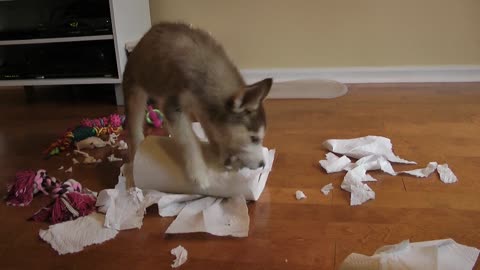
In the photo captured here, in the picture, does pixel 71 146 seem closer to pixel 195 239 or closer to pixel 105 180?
pixel 105 180

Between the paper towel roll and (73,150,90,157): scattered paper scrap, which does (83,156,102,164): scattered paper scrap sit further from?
the paper towel roll

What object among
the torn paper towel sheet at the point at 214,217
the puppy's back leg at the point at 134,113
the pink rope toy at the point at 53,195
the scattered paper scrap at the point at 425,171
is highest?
the puppy's back leg at the point at 134,113

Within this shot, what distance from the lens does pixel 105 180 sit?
5.98 ft

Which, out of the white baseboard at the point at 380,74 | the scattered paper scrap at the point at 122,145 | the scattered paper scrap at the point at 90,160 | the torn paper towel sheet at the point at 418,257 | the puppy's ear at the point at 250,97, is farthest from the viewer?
the white baseboard at the point at 380,74

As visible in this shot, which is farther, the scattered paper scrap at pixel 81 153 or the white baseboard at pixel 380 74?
the white baseboard at pixel 380 74

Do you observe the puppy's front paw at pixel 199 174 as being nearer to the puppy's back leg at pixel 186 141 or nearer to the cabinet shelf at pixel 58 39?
the puppy's back leg at pixel 186 141

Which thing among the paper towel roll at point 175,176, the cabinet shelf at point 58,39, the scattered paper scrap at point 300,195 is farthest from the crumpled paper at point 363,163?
the cabinet shelf at point 58,39

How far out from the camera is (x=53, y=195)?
1699 millimetres

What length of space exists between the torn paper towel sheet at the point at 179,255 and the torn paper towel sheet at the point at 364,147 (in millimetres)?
845

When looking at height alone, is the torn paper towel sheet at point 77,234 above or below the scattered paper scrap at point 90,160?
above

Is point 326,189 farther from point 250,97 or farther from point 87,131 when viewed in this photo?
point 87,131

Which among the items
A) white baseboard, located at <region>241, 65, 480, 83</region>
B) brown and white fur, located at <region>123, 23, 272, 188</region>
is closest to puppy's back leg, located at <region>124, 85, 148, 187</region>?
brown and white fur, located at <region>123, 23, 272, 188</region>

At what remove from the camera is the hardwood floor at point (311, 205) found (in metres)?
1.33

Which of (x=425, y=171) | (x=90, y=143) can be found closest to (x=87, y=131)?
(x=90, y=143)
